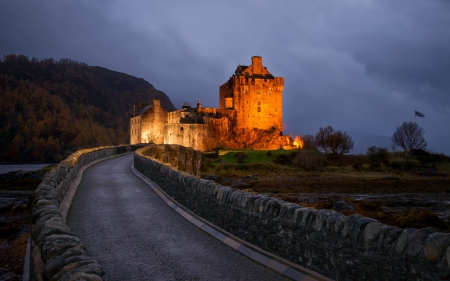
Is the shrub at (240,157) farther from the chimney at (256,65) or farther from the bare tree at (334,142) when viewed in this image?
the chimney at (256,65)

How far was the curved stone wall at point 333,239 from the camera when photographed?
4.38m

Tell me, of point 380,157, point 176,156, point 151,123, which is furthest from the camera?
point 151,123

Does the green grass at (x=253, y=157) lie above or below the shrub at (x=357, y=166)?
above

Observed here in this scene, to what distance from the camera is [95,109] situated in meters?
131

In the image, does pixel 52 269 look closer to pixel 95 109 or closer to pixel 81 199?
pixel 81 199

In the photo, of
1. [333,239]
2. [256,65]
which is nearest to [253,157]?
[256,65]

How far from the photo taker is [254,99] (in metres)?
77.3

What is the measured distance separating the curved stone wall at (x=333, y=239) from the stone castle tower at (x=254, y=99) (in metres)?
67.5

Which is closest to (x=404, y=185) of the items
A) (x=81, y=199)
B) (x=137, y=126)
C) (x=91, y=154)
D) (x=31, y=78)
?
(x=91, y=154)

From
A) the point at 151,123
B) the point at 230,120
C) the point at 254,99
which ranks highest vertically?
the point at 254,99

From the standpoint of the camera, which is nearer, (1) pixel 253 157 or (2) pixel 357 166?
(2) pixel 357 166

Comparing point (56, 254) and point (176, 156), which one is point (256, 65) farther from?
point (56, 254)

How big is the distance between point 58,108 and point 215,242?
4607 inches

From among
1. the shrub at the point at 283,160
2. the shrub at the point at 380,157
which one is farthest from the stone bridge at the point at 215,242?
the shrub at the point at 380,157
